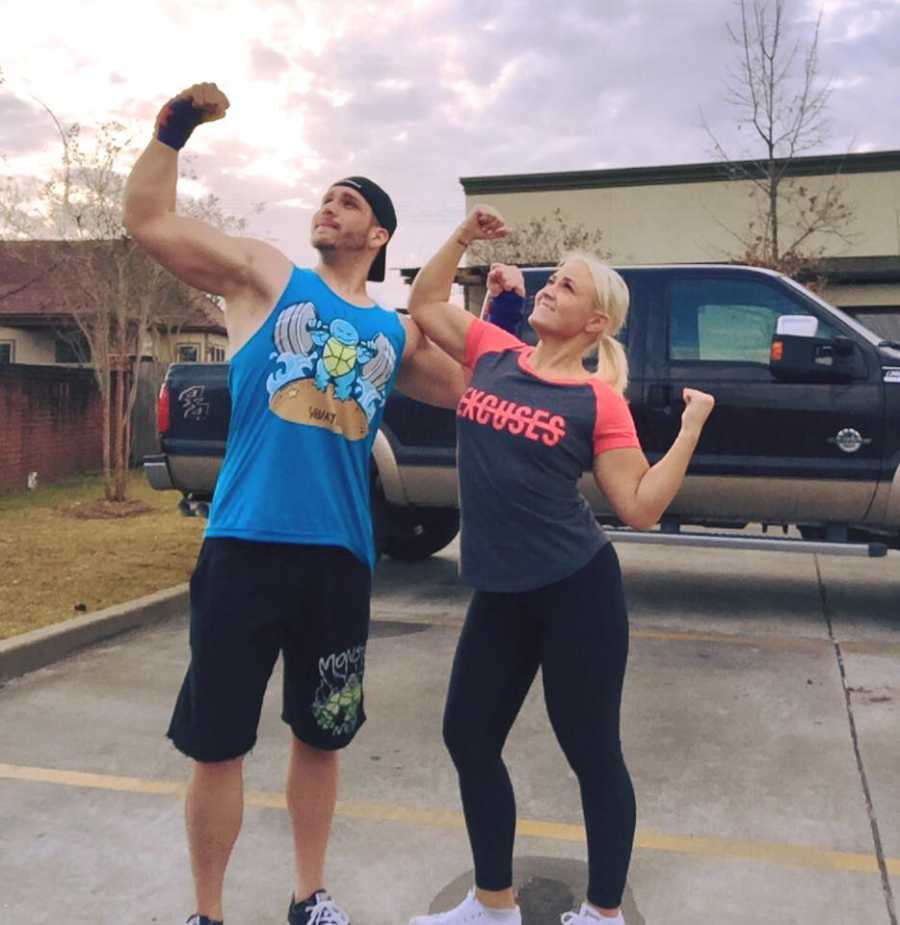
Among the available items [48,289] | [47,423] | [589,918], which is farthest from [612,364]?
[48,289]

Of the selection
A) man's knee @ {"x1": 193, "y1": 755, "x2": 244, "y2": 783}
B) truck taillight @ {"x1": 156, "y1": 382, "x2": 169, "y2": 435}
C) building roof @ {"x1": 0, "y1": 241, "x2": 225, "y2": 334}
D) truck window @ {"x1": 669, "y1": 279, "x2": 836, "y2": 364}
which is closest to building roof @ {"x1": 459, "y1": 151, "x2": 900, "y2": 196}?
building roof @ {"x1": 0, "y1": 241, "x2": 225, "y2": 334}

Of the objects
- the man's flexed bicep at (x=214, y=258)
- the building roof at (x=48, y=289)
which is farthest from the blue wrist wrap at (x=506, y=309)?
the building roof at (x=48, y=289)

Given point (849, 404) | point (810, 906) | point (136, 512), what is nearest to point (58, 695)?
point (810, 906)

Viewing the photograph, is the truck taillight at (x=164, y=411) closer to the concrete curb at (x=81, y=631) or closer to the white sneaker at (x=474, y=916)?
the concrete curb at (x=81, y=631)

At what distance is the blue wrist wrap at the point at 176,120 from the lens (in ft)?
7.79

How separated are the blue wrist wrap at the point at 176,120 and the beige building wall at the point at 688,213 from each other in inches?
733

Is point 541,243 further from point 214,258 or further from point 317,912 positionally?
point 317,912

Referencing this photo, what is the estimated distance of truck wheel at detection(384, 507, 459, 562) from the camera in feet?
25.7

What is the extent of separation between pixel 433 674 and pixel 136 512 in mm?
6726

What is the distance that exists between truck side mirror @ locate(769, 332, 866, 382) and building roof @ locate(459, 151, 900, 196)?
1437 cm

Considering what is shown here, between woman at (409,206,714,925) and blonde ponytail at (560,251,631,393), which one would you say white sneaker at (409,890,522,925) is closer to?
woman at (409,206,714,925)

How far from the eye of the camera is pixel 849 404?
6.05 m

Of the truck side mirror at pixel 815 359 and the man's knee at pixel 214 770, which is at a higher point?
the truck side mirror at pixel 815 359

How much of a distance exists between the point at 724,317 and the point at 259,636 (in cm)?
481
